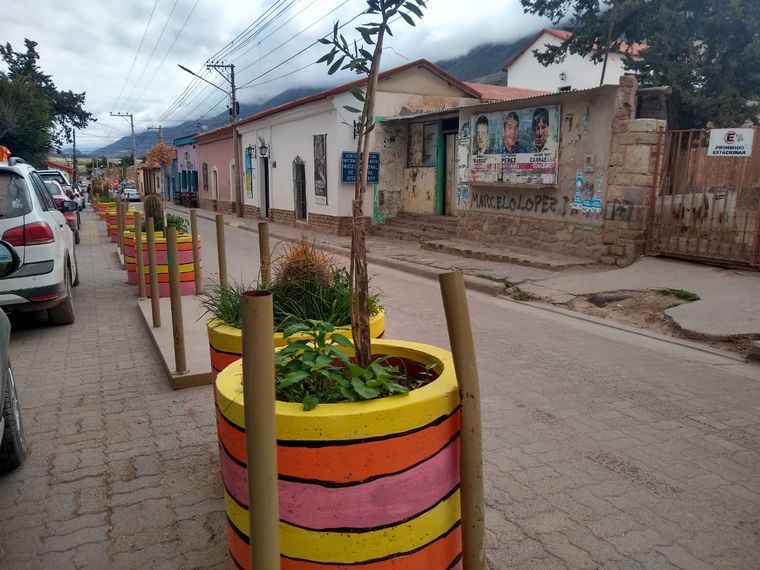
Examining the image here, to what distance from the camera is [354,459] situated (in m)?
1.75

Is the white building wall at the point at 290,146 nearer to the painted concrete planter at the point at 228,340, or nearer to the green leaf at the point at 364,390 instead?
the painted concrete planter at the point at 228,340

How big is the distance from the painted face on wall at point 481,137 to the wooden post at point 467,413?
37.3 ft

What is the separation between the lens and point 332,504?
176 centimetres

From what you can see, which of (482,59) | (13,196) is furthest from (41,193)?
(482,59)

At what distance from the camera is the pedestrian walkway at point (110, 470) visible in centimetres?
262

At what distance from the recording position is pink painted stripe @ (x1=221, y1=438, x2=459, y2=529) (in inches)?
69.4

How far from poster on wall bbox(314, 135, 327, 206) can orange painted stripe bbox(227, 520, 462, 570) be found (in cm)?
1715

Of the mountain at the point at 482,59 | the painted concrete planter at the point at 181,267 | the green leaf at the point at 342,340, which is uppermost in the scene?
the mountain at the point at 482,59

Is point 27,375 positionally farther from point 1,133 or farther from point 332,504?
point 1,133

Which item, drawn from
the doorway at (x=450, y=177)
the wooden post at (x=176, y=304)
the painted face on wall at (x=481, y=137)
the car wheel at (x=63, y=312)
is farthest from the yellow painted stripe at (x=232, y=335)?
the doorway at (x=450, y=177)

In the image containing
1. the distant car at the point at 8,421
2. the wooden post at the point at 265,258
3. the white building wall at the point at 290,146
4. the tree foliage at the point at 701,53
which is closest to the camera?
the distant car at the point at 8,421


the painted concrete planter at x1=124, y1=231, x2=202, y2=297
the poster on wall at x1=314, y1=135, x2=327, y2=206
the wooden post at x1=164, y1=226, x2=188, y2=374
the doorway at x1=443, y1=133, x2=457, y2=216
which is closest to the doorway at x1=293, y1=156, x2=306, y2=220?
the poster on wall at x1=314, y1=135, x2=327, y2=206

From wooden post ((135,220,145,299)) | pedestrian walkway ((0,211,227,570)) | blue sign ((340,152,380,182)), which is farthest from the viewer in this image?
blue sign ((340,152,380,182))

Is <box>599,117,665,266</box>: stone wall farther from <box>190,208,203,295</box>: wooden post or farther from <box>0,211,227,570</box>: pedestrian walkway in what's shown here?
<box>0,211,227,570</box>: pedestrian walkway
